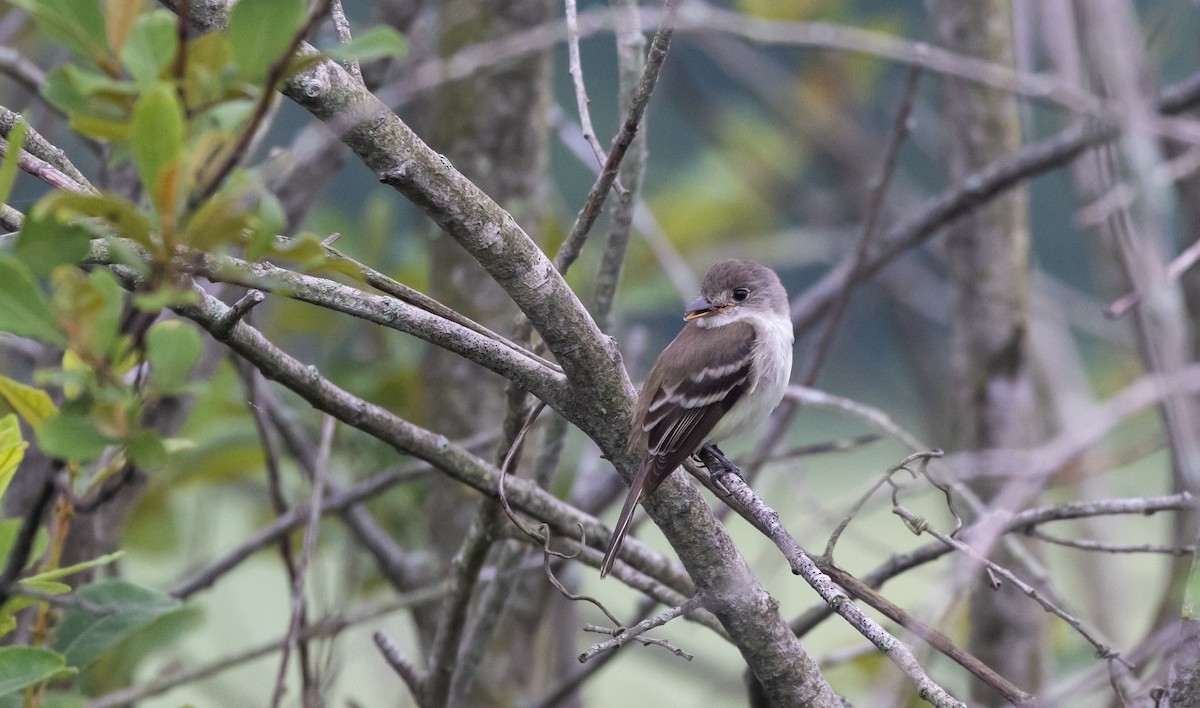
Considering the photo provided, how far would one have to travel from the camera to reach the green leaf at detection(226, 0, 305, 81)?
1059 millimetres

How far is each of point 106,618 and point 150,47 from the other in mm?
1177

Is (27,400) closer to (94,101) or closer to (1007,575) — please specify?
(94,101)

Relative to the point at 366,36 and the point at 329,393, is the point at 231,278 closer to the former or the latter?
the point at 366,36

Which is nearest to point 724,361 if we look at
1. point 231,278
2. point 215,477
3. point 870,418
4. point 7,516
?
point 870,418

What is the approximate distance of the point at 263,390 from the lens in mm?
3238

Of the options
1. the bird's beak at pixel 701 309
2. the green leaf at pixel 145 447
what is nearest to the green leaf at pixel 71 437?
the green leaf at pixel 145 447

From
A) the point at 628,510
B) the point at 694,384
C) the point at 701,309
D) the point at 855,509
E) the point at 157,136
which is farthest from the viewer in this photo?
the point at 701,309

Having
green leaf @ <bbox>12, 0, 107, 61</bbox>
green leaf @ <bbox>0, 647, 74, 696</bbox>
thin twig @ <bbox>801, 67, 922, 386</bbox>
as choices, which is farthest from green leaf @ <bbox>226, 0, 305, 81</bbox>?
thin twig @ <bbox>801, 67, 922, 386</bbox>

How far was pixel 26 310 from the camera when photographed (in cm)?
108

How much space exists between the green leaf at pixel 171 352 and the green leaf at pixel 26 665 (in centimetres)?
64

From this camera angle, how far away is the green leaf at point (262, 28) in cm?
106

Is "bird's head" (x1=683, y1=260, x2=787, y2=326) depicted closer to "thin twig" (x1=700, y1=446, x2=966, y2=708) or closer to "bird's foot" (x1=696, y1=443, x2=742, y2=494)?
"bird's foot" (x1=696, y1=443, x2=742, y2=494)

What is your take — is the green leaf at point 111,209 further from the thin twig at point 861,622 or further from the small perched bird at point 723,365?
the small perched bird at point 723,365

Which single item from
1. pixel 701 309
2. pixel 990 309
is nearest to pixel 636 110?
pixel 701 309
